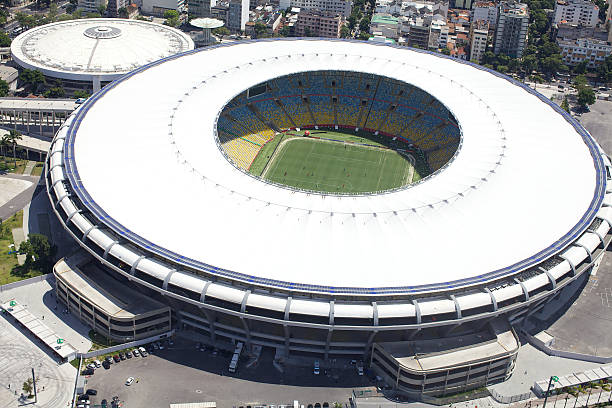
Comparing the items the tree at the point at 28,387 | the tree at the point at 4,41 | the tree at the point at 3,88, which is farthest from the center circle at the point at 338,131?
the tree at the point at 4,41

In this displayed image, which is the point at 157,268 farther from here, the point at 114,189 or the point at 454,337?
the point at 454,337

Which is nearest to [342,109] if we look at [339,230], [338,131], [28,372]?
[338,131]

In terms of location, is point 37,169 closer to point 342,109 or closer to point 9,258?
point 9,258

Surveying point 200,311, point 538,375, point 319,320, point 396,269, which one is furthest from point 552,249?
point 200,311

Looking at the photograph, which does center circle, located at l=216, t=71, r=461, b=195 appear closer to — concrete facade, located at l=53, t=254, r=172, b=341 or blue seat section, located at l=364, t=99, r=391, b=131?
blue seat section, located at l=364, t=99, r=391, b=131

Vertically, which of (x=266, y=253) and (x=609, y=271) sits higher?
(x=266, y=253)

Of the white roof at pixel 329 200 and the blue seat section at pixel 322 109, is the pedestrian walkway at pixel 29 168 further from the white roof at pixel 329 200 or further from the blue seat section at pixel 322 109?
the blue seat section at pixel 322 109

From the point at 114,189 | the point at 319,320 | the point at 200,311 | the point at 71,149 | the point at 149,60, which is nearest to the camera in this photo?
the point at 319,320
